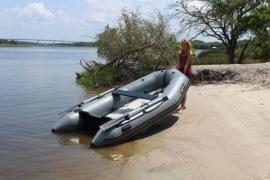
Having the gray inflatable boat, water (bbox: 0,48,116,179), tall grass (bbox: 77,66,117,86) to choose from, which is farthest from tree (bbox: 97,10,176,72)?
the gray inflatable boat

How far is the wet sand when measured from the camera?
274 inches

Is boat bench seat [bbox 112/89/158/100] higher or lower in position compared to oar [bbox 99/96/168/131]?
higher

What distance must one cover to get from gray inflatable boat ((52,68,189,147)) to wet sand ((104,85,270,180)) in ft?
1.08

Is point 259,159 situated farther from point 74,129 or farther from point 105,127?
point 74,129

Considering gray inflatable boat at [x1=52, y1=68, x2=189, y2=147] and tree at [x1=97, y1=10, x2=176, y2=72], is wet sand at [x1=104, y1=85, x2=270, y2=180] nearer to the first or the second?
gray inflatable boat at [x1=52, y1=68, x2=189, y2=147]

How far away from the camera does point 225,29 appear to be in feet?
73.7

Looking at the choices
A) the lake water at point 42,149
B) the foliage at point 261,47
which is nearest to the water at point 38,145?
the lake water at point 42,149

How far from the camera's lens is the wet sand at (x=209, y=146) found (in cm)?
697

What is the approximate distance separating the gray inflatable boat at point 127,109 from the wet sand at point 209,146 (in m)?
0.33

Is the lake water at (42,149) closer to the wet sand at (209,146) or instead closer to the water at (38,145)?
the water at (38,145)

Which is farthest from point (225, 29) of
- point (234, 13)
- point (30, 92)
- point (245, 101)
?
point (245, 101)

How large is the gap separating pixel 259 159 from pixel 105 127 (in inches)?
119

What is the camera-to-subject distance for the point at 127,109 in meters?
10.6

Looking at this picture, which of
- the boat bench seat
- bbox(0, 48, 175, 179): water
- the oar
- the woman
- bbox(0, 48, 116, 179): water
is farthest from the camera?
the woman
